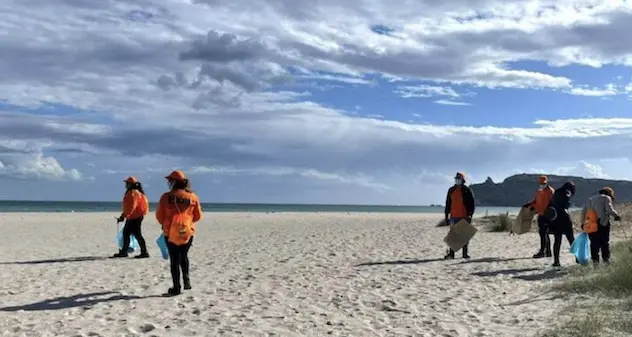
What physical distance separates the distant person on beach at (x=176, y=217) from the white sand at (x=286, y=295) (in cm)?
48

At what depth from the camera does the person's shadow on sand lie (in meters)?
7.60

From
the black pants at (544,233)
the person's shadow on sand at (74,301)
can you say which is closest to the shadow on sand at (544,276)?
the black pants at (544,233)

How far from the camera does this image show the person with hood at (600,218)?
10320mm

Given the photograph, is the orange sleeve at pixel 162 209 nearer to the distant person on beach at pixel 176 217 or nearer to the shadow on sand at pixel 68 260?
the distant person on beach at pixel 176 217

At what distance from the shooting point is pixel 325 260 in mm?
12367

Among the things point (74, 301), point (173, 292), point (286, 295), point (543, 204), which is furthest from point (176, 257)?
point (543, 204)

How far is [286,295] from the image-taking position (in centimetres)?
845

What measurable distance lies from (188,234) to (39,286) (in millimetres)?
2581

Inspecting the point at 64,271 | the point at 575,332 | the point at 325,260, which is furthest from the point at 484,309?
the point at 64,271

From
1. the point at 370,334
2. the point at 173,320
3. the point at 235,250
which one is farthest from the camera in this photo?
the point at 235,250

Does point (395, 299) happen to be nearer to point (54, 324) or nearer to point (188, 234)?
point (188, 234)

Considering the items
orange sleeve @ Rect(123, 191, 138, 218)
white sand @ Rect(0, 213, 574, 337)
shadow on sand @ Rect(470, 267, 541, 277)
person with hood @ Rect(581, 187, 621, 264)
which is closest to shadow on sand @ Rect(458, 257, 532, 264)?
white sand @ Rect(0, 213, 574, 337)

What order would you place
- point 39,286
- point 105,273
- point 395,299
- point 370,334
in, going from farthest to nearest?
point 105,273 < point 39,286 < point 395,299 < point 370,334

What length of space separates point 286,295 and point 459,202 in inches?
204
